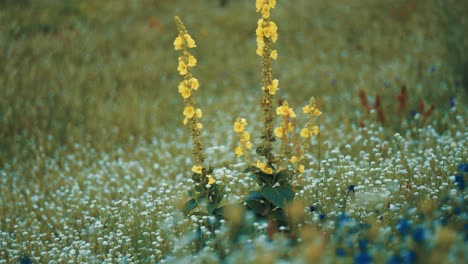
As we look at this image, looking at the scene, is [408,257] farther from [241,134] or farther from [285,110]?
[241,134]

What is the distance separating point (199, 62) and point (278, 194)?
27.8 ft

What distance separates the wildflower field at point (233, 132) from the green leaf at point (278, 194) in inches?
0.7

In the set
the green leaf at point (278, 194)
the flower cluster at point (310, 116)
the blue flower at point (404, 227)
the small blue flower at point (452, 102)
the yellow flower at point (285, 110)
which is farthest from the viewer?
the small blue flower at point (452, 102)

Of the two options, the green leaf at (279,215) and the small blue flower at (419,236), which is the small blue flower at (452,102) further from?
the small blue flower at (419,236)

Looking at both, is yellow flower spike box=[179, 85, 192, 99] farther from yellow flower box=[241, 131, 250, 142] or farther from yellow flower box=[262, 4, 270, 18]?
yellow flower box=[262, 4, 270, 18]

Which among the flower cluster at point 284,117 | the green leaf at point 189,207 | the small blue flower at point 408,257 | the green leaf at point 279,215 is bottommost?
the small blue flower at point 408,257

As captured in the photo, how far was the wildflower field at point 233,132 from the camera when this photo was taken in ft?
13.3

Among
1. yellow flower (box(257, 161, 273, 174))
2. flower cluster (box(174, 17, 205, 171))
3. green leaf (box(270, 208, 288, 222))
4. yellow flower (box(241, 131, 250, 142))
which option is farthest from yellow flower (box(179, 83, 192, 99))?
green leaf (box(270, 208, 288, 222))

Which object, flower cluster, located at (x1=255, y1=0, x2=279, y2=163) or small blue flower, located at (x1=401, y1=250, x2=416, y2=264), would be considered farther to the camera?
flower cluster, located at (x1=255, y1=0, x2=279, y2=163)

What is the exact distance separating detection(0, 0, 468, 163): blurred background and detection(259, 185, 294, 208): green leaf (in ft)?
13.8

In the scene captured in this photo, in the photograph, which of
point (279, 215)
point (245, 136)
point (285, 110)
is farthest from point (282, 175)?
point (285, 110)

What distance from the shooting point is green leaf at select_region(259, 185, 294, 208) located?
4.00 m

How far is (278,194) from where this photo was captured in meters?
4.08

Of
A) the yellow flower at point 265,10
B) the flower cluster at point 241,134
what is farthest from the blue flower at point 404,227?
the yellow flower at point 265,10
